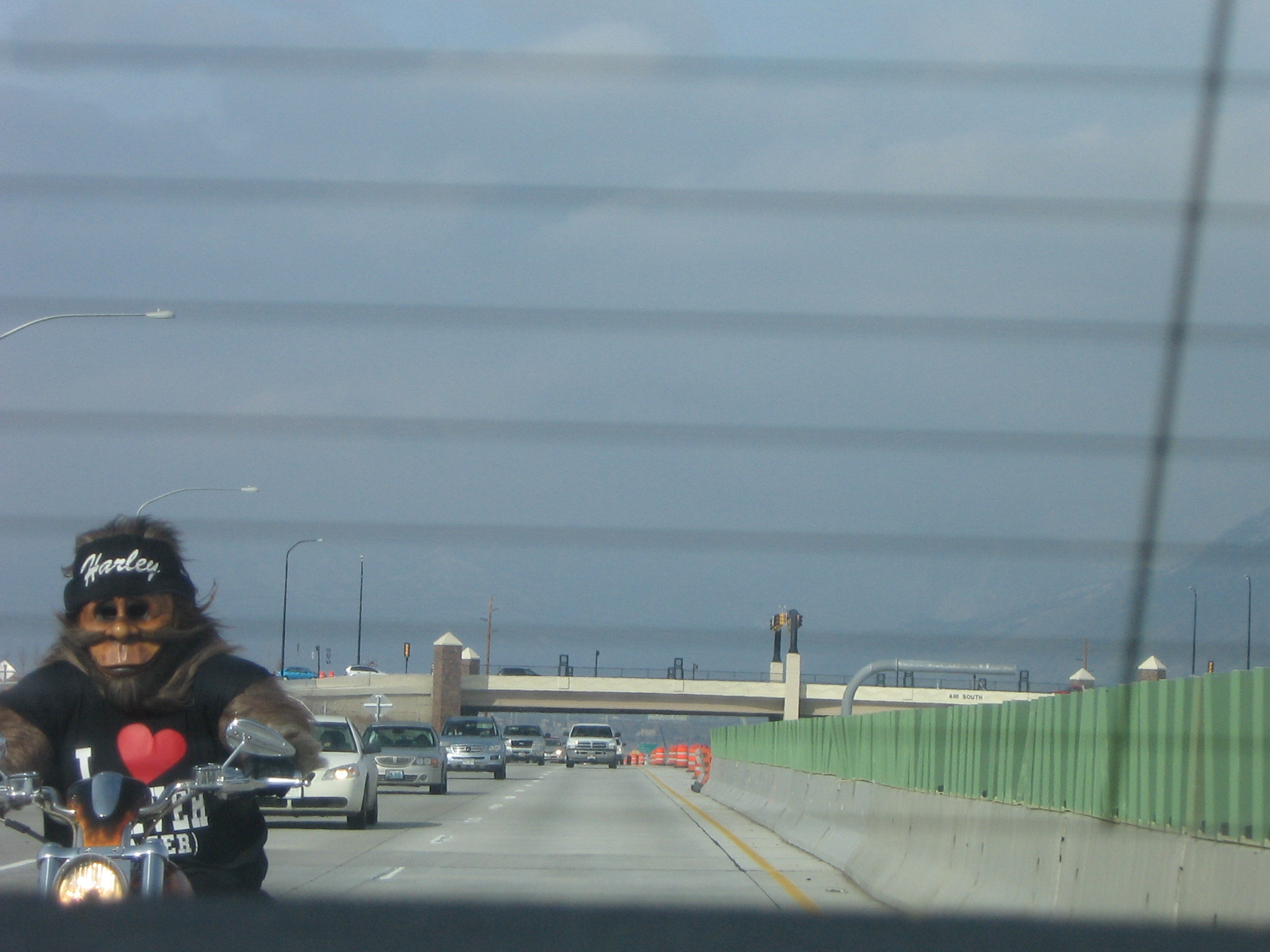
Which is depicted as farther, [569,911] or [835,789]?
[835,789]

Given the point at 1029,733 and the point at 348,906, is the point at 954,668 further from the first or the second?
the point at 348,906

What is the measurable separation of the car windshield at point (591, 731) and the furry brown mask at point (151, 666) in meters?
62.6

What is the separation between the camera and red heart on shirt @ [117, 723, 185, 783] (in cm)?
461

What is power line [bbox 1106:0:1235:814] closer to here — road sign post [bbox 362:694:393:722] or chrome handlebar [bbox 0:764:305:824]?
chrome handlebar [bbox 0:764:305:824]

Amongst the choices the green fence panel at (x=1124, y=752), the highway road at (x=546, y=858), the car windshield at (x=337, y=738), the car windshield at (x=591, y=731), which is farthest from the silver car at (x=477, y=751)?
the green fence panel at (x=1124, y=752)

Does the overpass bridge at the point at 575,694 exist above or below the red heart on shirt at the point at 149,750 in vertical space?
below

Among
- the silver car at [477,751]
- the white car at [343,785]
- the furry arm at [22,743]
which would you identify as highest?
the furry arm at [22,743]

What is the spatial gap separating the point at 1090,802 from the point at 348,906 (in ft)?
15.9

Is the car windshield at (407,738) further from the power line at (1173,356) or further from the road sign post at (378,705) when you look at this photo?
the power line at (1173,356)

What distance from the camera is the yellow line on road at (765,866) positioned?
12.0 metres

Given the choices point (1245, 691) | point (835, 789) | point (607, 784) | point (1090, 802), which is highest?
point (1245, 691)

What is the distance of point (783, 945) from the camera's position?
3971 mm

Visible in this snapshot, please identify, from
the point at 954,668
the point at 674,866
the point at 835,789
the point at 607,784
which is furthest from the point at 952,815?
the point at 607,784

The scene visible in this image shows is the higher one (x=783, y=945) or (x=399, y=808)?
(x=783, y=945)
